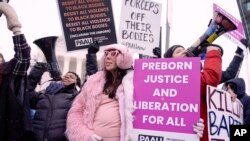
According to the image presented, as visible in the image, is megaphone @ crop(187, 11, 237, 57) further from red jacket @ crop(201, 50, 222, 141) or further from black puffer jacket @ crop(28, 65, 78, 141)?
black puffer jacket @ crop(28, 65, 78, 141)

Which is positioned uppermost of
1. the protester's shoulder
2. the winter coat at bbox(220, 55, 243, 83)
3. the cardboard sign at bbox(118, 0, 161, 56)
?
the cardboard sign at bbox(118, 0, 161, 56)

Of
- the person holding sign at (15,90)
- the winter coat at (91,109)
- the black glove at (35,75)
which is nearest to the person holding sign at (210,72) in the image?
the winter coat at (91,109)

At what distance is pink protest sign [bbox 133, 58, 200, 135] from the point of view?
113 inches

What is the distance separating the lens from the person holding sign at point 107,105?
2.99 m

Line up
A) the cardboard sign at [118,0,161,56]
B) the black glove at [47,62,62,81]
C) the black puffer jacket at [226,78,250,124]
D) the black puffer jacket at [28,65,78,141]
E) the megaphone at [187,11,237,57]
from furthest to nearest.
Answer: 1. the cardboard sign at [118,0,161,56]
2. the black glove at [47,62,62,81]
3. the black puffer jacket at [226,78,250,124]
4. the black puffer jacket at [28,65,78,141]
5. the megaphone at [187,11,237,57]

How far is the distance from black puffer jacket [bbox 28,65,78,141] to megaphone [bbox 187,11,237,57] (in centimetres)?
137

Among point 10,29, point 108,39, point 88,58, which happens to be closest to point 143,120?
point 10,29

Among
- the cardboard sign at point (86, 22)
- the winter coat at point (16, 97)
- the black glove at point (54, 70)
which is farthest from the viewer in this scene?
the cardboard sign at point (86, 22)

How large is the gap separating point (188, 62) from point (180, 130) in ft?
1.71

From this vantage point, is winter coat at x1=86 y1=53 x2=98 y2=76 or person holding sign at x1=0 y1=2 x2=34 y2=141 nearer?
person holding sign at x1=0 y1=2 x2=34 y2=141

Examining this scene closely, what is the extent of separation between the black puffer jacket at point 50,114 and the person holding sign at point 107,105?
611 mm

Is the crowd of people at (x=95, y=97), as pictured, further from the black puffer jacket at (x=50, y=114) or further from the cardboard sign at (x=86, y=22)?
the cardboard sign at (x=86, y=22)

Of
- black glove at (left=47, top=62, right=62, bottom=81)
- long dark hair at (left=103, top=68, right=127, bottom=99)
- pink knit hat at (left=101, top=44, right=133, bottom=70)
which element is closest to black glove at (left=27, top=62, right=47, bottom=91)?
black glove at (left=47, top=62, right=62, bottom=81)

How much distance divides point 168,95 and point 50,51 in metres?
2.67
